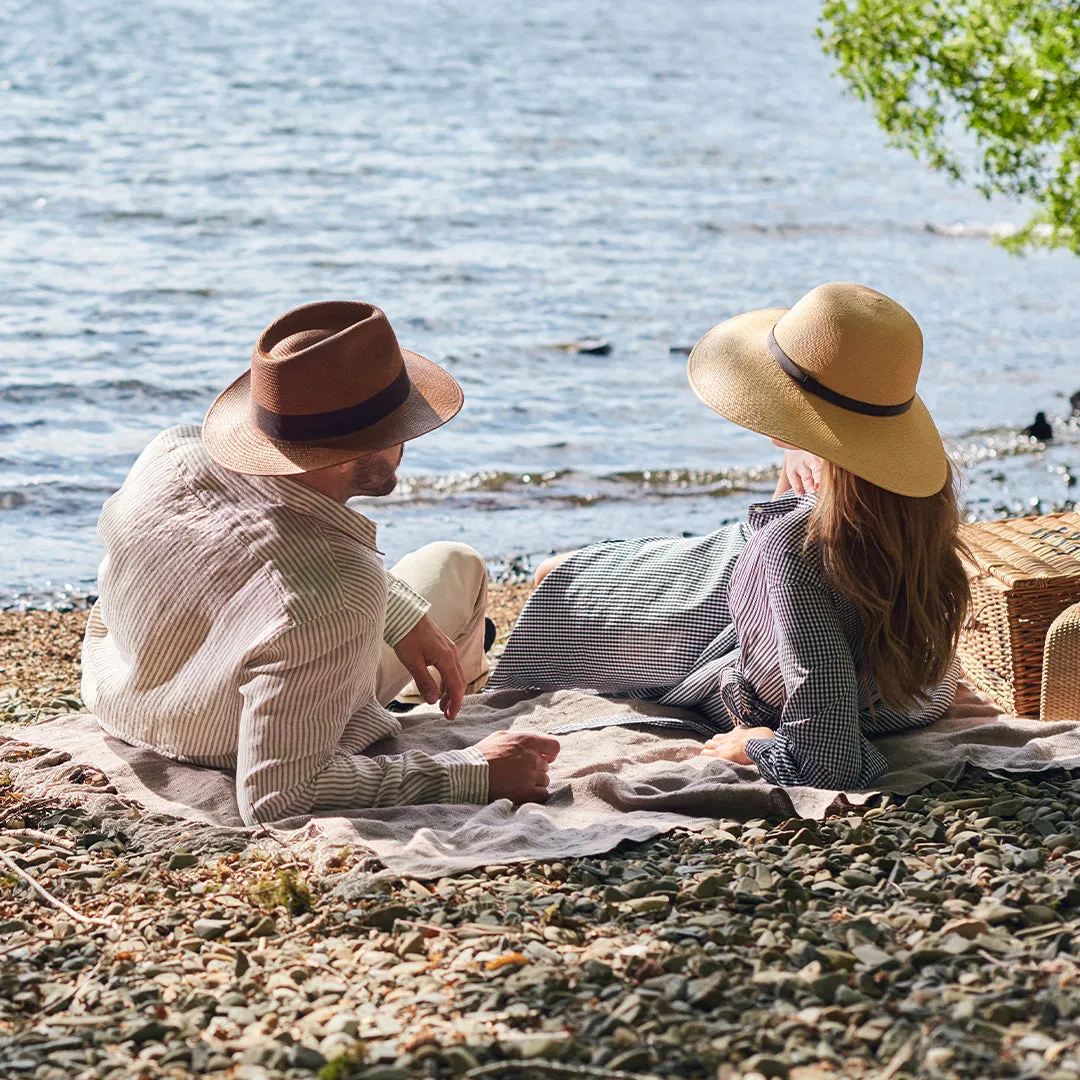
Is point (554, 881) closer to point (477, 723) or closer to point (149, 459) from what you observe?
point (477, 723)

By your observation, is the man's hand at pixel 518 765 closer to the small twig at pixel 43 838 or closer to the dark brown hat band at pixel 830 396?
the small twig at pixel 43 838

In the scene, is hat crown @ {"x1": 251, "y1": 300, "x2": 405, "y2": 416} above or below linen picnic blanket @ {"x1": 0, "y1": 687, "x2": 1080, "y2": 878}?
above

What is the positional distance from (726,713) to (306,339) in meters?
1.65

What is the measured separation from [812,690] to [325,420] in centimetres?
141

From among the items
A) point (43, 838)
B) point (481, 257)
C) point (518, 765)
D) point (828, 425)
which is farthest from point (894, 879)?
point (481, 257)

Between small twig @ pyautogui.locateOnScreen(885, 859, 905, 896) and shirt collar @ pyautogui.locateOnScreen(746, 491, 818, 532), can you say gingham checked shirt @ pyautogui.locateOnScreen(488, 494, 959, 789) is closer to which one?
shirt collar @ pyautogui.locateOnScreen(746, 491, 818, 532)

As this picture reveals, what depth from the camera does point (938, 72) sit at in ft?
29.9

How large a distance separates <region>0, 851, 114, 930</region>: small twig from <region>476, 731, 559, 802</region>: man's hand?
1.04m

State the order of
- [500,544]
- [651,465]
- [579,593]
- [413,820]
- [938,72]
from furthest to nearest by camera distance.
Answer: [651,465] → [938,72] → [500,544] → [579,593] → [413,820]

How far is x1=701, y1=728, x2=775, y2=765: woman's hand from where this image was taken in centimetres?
382

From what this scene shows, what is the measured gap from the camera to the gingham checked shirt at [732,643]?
3.62 meters

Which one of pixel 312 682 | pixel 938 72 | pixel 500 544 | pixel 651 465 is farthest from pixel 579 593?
pixel 938 72

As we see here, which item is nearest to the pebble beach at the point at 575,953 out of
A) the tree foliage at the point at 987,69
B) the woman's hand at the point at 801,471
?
the woman's hand at the point at 801,471

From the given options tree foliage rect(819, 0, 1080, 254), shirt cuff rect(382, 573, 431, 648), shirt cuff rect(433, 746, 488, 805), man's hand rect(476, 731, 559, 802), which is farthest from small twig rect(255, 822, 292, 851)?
tree foliage rect(819, 0, 1080, 254)
